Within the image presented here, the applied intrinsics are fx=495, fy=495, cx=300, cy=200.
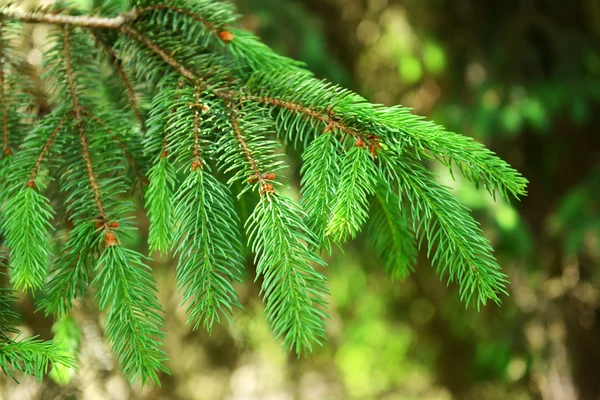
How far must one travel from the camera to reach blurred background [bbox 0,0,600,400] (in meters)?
2.35

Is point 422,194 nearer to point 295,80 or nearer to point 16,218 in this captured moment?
point 295,80

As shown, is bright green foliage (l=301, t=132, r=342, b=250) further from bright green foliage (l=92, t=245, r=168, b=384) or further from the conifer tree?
bright green foliage (l=92, t=245, r=168, b=384)

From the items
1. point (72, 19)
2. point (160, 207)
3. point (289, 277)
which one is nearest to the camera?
point (289, 277)

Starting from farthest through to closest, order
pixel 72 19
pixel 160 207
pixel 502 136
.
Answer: pixel 502 136 → pixel 72 19 → pixel 160 207

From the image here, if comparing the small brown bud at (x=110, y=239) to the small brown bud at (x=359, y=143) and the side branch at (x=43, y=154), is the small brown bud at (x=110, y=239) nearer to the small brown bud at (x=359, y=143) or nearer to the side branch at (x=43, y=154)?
the side branch at (x=43, y=154)

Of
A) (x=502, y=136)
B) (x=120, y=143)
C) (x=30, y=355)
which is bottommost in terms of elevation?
(x=502, y=136)

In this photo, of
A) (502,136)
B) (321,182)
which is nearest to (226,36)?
(321,182)

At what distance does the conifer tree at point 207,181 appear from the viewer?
0.81 m

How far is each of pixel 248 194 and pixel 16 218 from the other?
440mm

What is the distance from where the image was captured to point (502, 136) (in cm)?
279

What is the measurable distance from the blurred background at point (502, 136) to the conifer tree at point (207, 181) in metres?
1.02

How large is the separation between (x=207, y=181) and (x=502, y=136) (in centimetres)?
235

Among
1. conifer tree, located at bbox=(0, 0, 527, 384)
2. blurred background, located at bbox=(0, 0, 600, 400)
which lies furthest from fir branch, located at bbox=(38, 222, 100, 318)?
blurred background, located at bbox=(0, 0, 600, 400)

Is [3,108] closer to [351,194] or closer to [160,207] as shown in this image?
[160,207]
